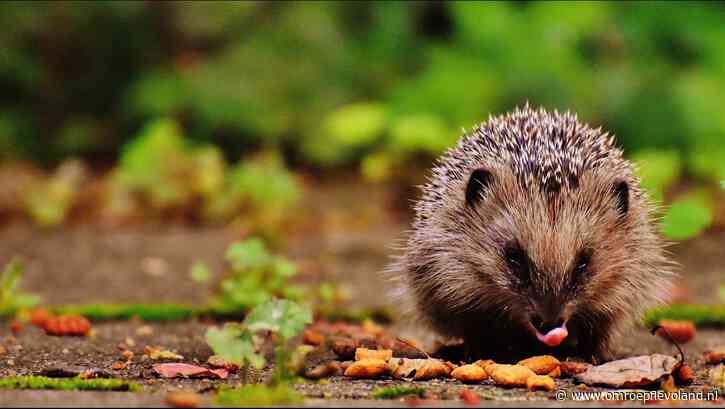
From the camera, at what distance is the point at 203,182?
11.7 m

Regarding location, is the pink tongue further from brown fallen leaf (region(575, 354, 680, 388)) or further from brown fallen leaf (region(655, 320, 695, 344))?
brown fallen leaf (region(655, 320, 695, 344))

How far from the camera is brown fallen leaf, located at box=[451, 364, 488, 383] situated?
480 centimetres

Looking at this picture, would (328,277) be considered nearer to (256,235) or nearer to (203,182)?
(256,235)

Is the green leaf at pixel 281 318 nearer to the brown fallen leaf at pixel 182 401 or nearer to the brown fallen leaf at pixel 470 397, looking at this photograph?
the brown fallen leaf at pixel 182 401

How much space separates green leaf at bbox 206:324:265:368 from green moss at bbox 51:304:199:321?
10.2ft

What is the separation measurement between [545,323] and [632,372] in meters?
0.56

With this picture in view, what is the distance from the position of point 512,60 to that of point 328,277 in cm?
547

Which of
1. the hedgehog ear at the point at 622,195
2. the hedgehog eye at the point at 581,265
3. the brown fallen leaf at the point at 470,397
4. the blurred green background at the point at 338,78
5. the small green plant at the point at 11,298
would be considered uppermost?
the blurred green background at the point at 338,78

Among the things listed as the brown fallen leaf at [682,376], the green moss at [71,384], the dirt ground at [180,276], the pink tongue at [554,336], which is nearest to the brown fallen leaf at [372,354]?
the dirt ground at [180,276]

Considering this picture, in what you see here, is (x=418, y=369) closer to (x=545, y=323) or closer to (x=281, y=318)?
(x=545, y=323)

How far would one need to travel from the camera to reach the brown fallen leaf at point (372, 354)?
5133 mm

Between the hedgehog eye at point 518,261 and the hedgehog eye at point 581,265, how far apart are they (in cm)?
25

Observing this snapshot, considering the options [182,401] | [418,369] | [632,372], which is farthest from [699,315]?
[182,401]

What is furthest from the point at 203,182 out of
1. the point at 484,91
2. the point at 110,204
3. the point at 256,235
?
the point at 484,91
